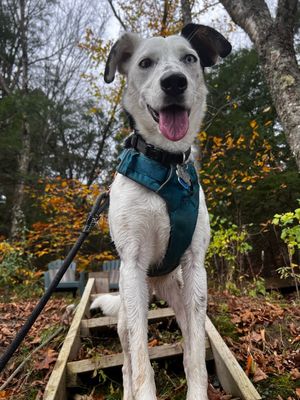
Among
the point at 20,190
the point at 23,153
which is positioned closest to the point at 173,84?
the point at 20,190

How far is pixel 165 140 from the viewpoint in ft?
6.32

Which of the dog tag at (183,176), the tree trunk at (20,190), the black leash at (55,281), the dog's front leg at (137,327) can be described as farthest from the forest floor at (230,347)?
the tree trunk at (20,190)

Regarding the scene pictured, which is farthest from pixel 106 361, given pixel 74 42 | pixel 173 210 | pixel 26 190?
pixel 74 42

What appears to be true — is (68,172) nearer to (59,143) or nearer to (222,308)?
(59,143)

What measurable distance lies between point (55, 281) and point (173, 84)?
121 centimetres

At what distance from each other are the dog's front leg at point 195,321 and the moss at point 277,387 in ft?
2.11

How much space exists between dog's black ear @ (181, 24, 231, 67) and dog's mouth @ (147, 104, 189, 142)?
0.59 m

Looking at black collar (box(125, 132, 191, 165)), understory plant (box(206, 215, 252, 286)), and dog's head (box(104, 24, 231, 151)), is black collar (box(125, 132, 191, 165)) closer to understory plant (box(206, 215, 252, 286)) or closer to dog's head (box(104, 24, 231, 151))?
dog's head (box(104, 24, 231, 151))

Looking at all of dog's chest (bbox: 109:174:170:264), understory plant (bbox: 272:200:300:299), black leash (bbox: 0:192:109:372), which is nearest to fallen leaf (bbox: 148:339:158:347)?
black leash (bbox: 0:192:109:372)

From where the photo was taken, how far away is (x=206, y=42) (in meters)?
2.19

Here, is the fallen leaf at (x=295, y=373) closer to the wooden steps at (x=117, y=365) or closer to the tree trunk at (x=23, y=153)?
the wooden steps at (x=117, y=365)

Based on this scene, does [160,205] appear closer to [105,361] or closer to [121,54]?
[121,54]

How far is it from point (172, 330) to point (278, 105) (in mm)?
2171

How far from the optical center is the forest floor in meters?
2.21
